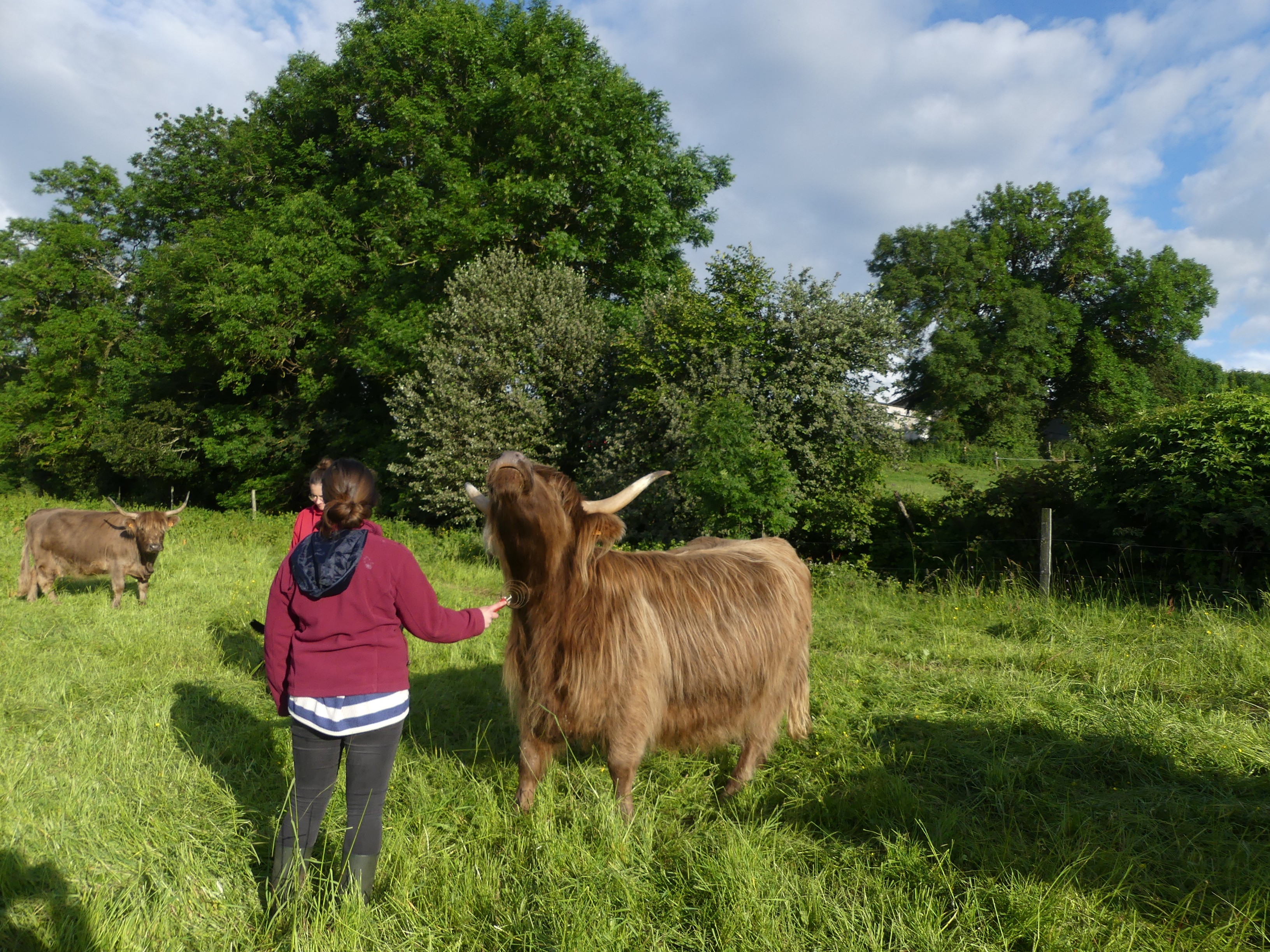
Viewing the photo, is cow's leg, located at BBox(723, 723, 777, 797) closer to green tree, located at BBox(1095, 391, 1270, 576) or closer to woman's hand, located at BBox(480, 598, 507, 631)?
woman's hand, located at BBox(480, 598, 507, 631)

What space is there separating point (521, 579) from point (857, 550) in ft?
28.7

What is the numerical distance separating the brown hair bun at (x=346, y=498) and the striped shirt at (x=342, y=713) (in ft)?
1.93

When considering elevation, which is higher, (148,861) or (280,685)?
(280,685)

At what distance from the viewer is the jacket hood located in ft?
8.31

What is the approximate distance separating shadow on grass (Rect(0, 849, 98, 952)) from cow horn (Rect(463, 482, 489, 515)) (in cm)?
202

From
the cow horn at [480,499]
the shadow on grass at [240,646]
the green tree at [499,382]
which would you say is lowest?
the shadow on grass at [240,646]

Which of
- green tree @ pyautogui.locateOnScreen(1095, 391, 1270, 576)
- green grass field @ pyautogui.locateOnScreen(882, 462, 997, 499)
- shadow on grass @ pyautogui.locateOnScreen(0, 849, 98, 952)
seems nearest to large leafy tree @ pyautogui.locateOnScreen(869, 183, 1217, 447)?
green grass field @ pyautogui.locateOnScreen(882, 462, 997, 499)

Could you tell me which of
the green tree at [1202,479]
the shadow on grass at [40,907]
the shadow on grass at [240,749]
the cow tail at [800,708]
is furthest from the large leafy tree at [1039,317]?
the shadow on grass at [40,907]

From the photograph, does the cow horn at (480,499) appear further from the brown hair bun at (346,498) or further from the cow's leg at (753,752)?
the cow's leg at (753,752)

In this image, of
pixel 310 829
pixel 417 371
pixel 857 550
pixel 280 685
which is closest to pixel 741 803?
pixel 310 829

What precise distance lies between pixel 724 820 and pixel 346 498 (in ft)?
7.22

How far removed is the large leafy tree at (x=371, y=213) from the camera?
17.9 metres

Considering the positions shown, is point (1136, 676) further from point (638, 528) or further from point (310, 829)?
point (638, 528)

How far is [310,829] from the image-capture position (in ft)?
8.68
